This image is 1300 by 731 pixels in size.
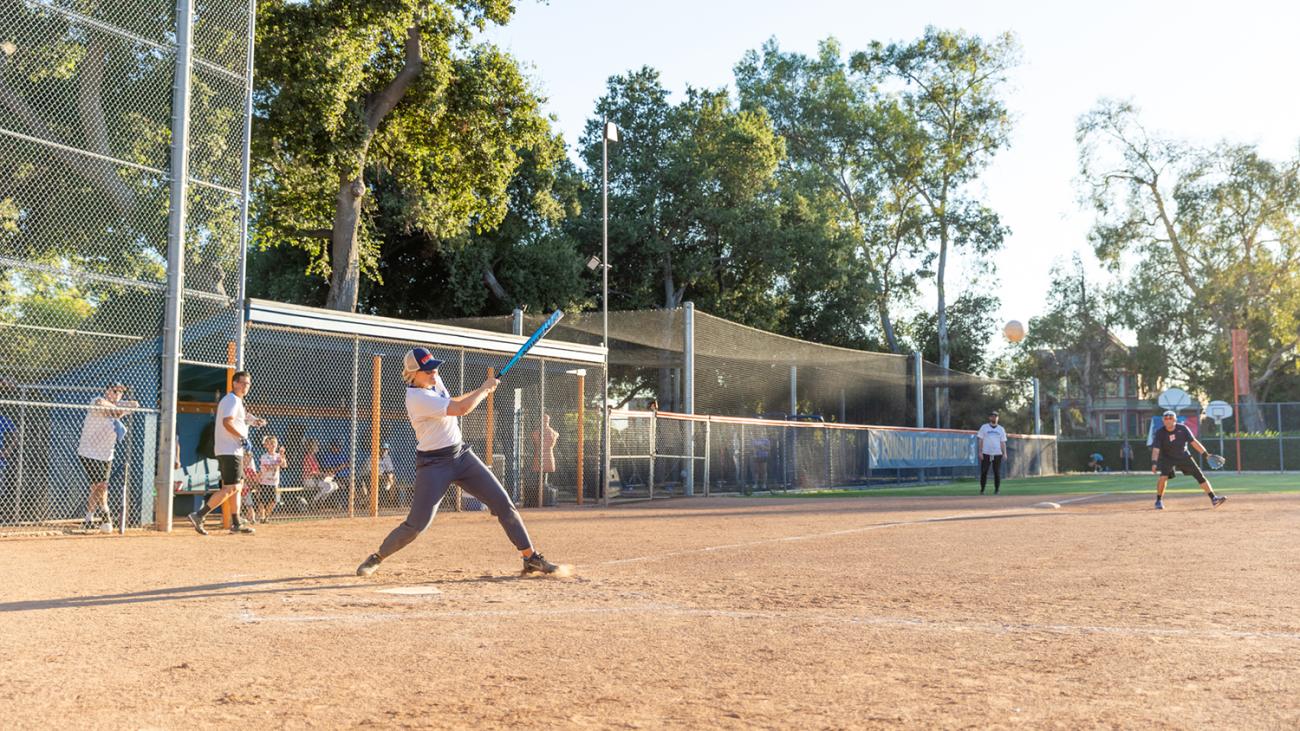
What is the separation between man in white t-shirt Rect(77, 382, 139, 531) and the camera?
12.8 m

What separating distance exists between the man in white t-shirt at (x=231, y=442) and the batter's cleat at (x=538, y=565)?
5370mm

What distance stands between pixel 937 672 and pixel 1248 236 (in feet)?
185

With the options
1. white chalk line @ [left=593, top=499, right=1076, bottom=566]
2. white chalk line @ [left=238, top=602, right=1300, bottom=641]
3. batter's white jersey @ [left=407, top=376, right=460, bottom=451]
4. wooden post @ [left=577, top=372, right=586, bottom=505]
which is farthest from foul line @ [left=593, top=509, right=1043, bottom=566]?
wooden post @ [left=577, top=372, right=586, bottom=505]

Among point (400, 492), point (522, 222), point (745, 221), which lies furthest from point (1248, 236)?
point (400, 492)

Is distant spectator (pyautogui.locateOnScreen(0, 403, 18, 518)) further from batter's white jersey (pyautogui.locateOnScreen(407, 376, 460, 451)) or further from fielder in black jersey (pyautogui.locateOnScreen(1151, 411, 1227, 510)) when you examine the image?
fielder in black jersey (pyautogui.locateOnScreen(1151, 411, 1227, 510))

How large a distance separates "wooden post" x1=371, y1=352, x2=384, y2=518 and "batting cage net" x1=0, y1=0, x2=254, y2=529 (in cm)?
271

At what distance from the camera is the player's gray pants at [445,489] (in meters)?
8.70

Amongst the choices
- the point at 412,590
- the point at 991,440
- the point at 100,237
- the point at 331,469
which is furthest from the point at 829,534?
the point at 991,440

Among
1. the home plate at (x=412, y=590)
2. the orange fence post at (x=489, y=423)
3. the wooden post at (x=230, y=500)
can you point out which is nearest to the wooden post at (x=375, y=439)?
the orange fence post at (x=489, y=423)

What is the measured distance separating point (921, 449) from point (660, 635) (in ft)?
93.8

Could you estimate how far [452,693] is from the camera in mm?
4855

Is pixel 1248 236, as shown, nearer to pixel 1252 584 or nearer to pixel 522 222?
pixel 522 222

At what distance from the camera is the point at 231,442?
13289mm

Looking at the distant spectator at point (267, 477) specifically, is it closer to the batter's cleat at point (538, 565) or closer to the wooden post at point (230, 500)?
the wooden post at point (230, 500)
